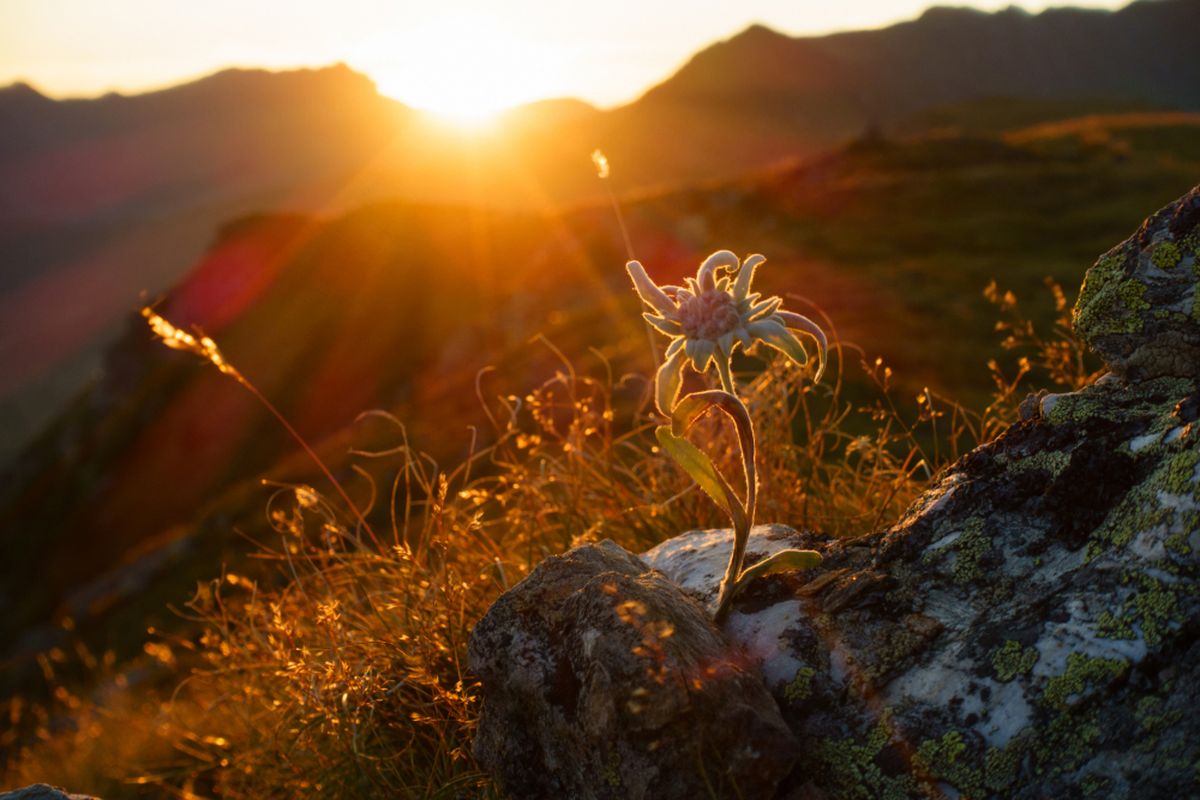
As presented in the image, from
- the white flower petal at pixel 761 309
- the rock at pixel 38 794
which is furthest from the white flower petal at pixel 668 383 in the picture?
the rock at pixel 38 794

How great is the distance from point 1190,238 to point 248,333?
7221cm

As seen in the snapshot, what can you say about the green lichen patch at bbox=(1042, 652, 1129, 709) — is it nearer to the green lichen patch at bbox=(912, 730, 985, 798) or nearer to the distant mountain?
the green lichen patch at bbox=(912, 730, 985, 798)

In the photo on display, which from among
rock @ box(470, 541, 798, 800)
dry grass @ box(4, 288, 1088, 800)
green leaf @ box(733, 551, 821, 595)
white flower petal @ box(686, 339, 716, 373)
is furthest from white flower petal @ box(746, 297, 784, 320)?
dry grass @ box(4, 288, 1088, 800)

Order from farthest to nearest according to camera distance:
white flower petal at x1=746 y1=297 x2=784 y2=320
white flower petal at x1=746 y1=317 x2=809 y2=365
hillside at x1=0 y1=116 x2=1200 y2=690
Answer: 1. hillside at x1=0 y1=116 x2=1200 y2=690
2. white flower petal at x1=746 y1=297 x2=784 y2=320
3. white flower petal at x1=746 y1=317 x2=809 y2=365

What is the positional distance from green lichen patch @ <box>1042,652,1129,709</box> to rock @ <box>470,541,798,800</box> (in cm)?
68

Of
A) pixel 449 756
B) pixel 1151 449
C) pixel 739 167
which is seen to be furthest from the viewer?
pixel 739 167

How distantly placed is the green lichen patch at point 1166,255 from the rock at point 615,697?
69.8 inches

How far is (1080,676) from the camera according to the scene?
7.52 ft

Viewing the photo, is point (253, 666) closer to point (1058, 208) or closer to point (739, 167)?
point (1058, 208)

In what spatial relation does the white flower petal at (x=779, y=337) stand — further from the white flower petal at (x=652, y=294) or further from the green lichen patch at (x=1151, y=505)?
the green lichen patch at (x=1151, y=505)

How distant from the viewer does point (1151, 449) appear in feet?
8.38

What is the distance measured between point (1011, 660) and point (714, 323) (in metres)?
1.21

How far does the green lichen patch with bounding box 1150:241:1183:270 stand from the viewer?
2.75m

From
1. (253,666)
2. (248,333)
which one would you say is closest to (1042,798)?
(253,666)
